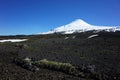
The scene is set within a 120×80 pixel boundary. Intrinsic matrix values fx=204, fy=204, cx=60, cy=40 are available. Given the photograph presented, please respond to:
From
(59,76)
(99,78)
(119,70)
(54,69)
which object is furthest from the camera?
(54,69)

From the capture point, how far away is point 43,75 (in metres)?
18.7

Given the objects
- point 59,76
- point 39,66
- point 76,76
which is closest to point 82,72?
point 76,76

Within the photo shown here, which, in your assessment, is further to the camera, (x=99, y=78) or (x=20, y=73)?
(x=20, y=73)

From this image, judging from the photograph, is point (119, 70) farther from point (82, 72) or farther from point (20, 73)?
point (20, 73)

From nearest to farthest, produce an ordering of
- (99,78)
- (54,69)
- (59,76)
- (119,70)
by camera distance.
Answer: (99,78), (59,76), (119,70), (54,69)

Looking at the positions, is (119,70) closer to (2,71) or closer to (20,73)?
(20,73)

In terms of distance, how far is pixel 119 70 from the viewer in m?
19.9

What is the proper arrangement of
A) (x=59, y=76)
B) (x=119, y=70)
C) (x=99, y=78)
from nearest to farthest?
(x=99, y=78)
(x=59, y=76)
(x=119, y=70)

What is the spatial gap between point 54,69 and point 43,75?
2822 mm

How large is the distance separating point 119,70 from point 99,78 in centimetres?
357

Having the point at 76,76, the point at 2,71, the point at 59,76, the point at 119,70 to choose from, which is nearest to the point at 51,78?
the point at 59,76

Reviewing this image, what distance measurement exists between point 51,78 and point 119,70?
6.91 meters

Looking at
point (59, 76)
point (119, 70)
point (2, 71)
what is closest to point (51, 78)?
point (59, 76)

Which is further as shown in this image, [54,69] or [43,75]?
[54,69]
